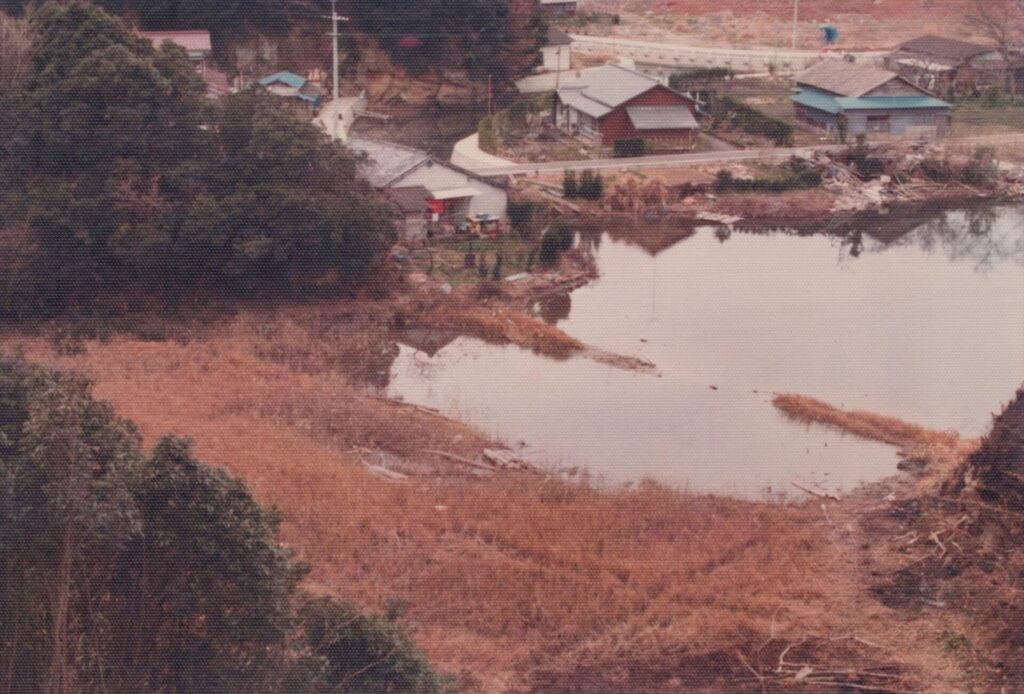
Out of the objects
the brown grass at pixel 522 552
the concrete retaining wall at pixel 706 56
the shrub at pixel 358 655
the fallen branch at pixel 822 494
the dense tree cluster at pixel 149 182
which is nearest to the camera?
the shrub at pixel 358 655

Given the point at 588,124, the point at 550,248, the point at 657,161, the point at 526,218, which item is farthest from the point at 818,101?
the point at 550,248

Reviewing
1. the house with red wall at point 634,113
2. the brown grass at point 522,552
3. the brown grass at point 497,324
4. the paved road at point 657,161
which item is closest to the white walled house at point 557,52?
the house with red wall at point 634,113

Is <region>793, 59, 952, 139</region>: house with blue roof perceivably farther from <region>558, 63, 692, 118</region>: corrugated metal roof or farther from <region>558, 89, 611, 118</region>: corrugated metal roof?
<region>558, 89, 611, 118</region>: corrugated metal roof

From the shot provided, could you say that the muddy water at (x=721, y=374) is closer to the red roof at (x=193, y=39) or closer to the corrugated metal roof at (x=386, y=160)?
the corrugated metal roof at (x=386, y=160)

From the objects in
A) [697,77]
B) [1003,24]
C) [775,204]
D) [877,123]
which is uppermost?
[1003,24]

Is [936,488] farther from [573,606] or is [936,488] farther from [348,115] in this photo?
[348,115]

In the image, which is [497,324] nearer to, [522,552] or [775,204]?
[522,552]

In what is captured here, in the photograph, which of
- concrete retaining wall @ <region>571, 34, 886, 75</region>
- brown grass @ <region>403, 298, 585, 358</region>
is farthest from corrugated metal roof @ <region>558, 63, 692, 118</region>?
brown grass @ <region>403, 298, 585, 358</region>

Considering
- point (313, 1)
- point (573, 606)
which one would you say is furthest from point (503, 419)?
point (313, 1)

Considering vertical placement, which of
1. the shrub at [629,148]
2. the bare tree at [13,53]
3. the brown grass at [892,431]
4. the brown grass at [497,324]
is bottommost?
the brown grass at [497,324]
